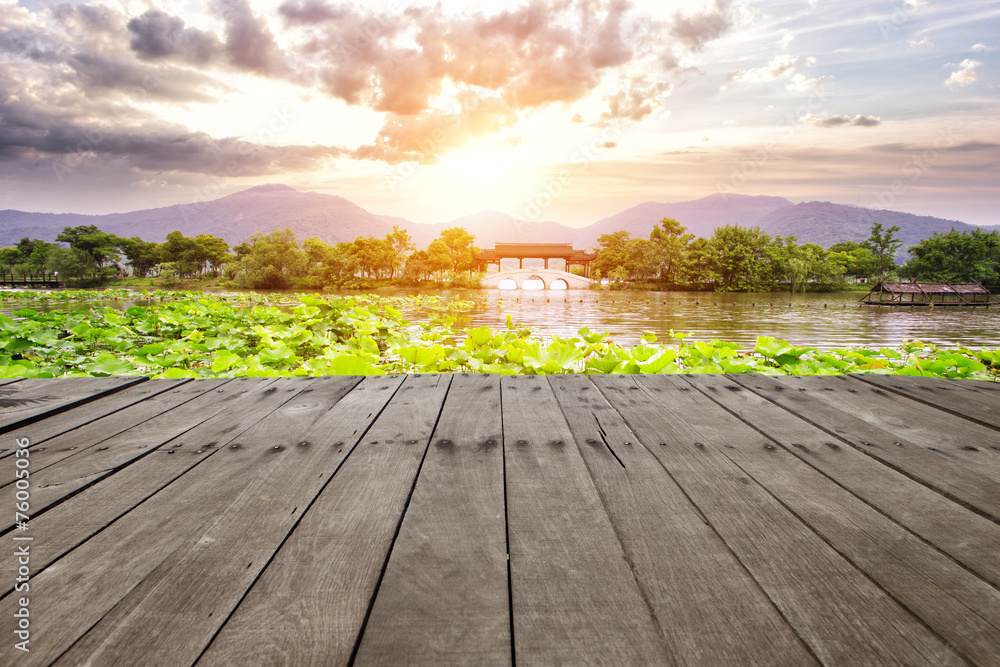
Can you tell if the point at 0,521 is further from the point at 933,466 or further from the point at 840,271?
the point at 840,271

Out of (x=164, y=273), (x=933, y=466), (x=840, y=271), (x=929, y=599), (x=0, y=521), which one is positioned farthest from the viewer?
(x=164, y=273)

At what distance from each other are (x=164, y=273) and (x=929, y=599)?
6127cm

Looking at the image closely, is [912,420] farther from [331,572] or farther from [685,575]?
[331,572]

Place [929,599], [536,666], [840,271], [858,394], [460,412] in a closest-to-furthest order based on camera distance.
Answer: [536,666]
[929,599]
[460,412]
[858,394]
[840,271]

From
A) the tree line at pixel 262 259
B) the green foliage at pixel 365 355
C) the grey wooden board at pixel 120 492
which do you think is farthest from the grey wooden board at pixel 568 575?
the tree line at pixel 262 259

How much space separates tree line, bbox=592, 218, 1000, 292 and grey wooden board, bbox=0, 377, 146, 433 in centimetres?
4180

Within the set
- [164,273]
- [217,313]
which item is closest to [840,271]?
[217,313]

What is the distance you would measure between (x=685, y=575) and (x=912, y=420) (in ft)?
3.88

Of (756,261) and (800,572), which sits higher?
(756,261)

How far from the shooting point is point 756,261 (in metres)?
39.8

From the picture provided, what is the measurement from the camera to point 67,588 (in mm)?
635

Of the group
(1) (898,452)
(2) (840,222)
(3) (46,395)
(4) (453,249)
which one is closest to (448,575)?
(1) (898,452)

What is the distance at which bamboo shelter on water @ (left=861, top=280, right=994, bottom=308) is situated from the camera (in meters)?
24.5

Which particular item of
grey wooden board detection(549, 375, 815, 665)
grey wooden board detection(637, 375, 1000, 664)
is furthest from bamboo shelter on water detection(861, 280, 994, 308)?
grey wooden board detection(549, 375, 815, 665)
